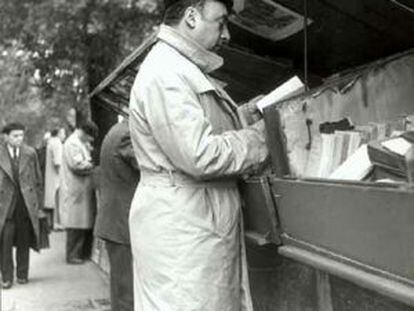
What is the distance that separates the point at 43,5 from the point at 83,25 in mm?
529

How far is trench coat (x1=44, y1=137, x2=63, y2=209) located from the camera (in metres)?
14.8

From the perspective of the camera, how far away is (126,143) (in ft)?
19.2

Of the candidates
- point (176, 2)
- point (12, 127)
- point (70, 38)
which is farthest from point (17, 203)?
point (176, 2)

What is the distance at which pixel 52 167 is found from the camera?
14883 millimetres

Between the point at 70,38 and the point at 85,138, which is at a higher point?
the point at 70,38

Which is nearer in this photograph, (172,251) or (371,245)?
(371,245)

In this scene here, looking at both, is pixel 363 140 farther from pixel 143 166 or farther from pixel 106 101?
pixel 106 101

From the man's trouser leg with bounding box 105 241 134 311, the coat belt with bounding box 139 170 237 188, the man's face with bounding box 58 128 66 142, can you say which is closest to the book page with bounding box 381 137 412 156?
the coat belt with bounding box 139 170 237 188

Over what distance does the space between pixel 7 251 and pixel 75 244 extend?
6.73 ft

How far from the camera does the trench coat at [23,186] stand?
9.61 meters

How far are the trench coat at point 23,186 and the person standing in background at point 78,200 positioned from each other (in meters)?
1.21

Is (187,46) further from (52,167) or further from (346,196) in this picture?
(52,167)

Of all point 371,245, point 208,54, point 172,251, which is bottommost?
point 172,251

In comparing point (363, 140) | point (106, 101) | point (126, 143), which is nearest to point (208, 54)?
point (363, 140)
